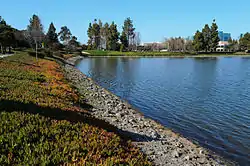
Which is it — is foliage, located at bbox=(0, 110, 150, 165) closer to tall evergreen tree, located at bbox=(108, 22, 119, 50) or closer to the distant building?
tall evergreen tree, located at bbox=(108, 22, 119, 50)

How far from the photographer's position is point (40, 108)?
9133 millimetres

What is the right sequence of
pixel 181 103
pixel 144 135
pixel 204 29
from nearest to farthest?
pixel 144 135 → pixel 181 103 → pixel 204 29

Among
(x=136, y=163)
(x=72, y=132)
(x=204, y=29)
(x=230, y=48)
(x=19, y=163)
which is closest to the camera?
(x=19, y=163)

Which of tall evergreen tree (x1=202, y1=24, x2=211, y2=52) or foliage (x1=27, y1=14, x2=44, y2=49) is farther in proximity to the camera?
tall evergreen tree (x1=202, y1=24, x2=211, y2=52)

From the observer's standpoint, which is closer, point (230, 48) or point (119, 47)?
point (119, 47)

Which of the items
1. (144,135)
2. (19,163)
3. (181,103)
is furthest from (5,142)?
(181,103)

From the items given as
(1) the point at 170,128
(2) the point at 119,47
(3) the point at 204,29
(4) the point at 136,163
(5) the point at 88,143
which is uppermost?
(3) the point at 204,29

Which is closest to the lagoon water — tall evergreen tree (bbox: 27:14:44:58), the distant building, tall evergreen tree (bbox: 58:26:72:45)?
tall evergreen tree (bbox: 27:14:44:58)

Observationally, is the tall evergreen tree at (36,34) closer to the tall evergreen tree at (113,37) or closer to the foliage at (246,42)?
the tall evergreen tree at (113,37)

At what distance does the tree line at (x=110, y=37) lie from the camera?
398 feet

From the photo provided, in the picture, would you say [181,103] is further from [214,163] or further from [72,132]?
[72,132]

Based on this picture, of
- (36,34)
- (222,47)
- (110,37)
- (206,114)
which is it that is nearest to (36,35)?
(36,34)

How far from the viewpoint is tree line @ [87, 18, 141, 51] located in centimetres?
12131

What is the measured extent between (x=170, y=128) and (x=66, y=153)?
26.7 ft
